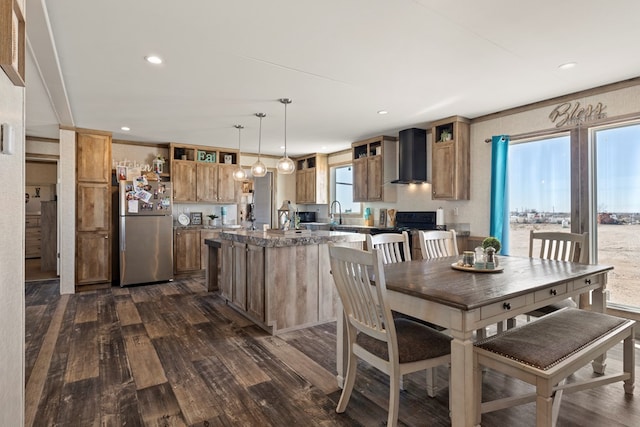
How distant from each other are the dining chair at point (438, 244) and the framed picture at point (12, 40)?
8.90 ft

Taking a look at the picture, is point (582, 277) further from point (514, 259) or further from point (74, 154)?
point (74, 154)

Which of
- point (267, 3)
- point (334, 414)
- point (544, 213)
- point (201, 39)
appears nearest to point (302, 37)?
point (267, 3)

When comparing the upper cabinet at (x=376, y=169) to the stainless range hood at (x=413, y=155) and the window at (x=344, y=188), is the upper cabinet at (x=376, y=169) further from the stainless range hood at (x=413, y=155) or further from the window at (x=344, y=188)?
the window at (x=344, y=188)

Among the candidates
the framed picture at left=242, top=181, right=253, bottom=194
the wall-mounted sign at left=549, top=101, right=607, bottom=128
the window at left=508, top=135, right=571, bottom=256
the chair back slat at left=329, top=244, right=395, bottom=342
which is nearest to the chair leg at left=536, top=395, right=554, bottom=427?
the chair back slat at left=329, top=244, right=395, bottom=342

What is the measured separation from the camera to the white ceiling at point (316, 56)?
87.4 inches

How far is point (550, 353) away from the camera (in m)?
1.64

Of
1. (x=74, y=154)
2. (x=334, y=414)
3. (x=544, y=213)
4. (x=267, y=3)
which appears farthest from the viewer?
(x=74, y=154)

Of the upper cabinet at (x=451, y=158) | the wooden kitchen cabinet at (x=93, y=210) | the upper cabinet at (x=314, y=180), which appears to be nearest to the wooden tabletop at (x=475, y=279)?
the upper cabinet at (x=451, y=158)

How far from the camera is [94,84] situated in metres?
3.44

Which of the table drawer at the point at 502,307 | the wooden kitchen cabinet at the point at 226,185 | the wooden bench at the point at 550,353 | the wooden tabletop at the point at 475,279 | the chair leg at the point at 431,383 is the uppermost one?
the wooden kitchen cabinet at the point at 226,185

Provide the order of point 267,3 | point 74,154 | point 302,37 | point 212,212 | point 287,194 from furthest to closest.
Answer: point 287,194 → point 212,212 → point 74,154 → point 302,37 → point 267,3

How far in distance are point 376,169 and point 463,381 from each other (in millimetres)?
4573

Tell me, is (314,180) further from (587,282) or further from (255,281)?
(587,282)

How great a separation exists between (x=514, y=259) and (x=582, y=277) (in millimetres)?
616
